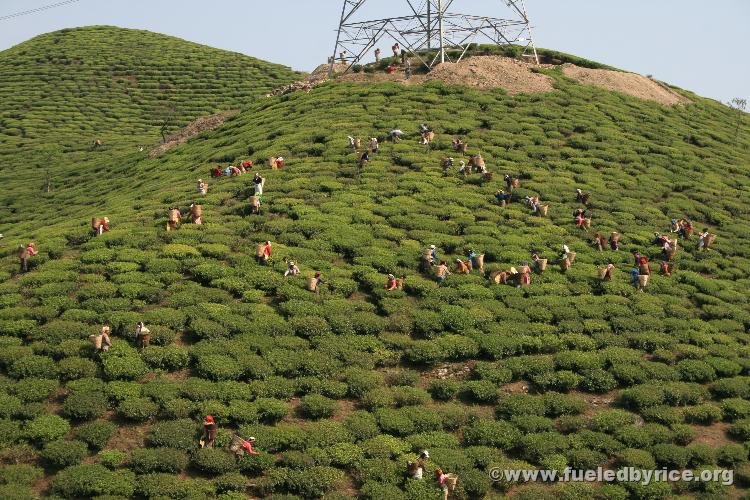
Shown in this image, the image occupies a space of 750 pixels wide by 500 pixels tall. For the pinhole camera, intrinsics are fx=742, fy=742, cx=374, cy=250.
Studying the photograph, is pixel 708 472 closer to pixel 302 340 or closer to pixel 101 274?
pixel 302 340

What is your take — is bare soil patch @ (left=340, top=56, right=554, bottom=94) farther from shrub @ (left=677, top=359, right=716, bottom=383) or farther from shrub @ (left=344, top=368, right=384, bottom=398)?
shrub @ (left=344, top=368, right=384, bottom=398)

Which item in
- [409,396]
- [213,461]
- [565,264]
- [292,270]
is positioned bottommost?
[213,461]

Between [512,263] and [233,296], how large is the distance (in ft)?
40.0

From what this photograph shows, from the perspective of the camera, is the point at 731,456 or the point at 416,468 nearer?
the point at 416,468

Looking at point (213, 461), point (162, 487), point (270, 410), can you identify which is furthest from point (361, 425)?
point (162, 487)

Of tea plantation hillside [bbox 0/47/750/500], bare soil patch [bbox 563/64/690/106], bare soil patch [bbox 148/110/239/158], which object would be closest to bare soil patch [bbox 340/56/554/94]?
bare soil patch [bbox 563/64/690/106]

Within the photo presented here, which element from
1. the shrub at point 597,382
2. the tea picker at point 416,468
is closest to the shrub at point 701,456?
the shrub at point 597,382

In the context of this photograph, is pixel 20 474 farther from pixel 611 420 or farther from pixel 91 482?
pixel 611 420

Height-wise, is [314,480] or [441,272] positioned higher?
[441,272]

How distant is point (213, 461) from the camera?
1973 centimetres

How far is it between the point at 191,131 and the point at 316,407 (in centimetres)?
4129

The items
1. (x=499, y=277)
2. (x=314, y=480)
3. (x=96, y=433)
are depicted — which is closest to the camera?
(x=314, y=480)

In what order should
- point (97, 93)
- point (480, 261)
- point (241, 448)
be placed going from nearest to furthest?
point (241, 448) < point (480, 261) < point (97, 93)

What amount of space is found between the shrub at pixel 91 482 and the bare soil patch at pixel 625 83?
49.4m
